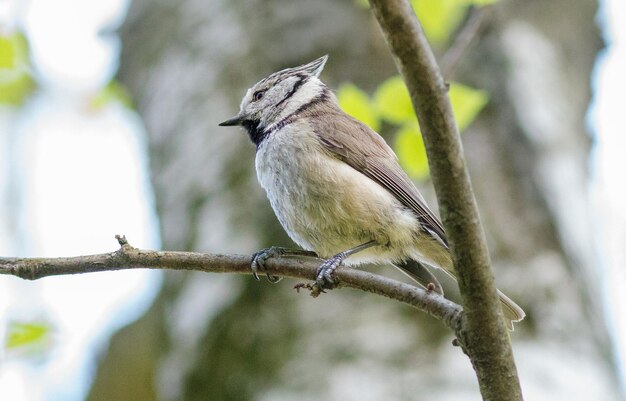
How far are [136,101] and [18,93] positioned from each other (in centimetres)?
206

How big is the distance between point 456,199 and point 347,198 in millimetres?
1571

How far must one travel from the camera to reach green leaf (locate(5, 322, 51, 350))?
165 inches

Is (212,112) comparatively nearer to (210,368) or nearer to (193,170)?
(193,170)

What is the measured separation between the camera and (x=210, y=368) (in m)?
3.88

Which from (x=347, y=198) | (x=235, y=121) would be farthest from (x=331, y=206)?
(x=235, y=121)

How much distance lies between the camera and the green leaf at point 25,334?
420 centimetres

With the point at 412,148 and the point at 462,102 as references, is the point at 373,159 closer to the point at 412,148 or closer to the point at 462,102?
the point at 412,148

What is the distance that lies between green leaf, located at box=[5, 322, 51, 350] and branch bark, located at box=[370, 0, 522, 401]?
2990 millimetres

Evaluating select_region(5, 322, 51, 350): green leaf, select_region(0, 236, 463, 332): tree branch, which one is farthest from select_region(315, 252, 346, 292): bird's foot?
select_region(5, 322, 51, 350): green leaf

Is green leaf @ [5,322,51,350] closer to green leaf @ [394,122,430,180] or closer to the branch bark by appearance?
green leaf @ [394,122,430,180]

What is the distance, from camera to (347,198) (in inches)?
136

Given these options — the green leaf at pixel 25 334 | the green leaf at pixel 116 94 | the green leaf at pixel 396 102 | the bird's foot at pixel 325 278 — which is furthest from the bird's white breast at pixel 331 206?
the green leaf at pixel 116 94

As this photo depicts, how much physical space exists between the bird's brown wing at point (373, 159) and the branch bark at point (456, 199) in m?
1.53

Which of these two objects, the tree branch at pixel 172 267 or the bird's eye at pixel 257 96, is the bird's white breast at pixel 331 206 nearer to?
the bird's eye at pixel 257 96
